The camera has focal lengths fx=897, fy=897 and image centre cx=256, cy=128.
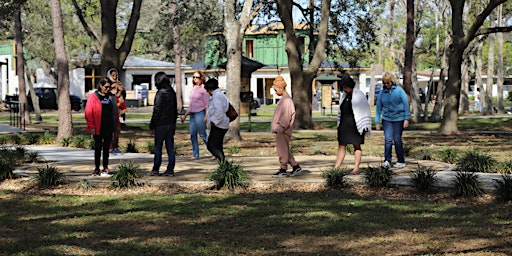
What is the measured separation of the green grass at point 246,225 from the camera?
8.45 m

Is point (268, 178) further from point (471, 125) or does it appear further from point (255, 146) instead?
point (471, 125)

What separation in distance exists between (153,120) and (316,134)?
551 inches

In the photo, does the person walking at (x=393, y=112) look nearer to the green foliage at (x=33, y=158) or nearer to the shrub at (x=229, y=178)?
the shrub at (x=229, y=178)

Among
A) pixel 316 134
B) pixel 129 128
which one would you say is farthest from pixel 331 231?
pixel 129 128

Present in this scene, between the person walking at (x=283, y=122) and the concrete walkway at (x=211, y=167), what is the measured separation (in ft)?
1.00

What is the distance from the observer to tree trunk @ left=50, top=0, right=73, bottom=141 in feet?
73.3

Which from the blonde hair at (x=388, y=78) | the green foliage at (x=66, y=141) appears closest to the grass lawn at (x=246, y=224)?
the blonde hair at (x=388, y=78)

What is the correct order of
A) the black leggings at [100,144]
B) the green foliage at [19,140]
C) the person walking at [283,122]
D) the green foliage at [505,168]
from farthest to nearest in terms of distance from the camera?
the green foliage at [19,140] < the green foliage at [505,168] < the black leggings at [100,144] < the person walking at [283,122]

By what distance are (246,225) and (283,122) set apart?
3911 mm

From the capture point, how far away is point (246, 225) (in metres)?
9.79

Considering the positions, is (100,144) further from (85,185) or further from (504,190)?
(504,190)

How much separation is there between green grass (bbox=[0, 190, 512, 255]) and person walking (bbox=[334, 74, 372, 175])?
1.74 metres

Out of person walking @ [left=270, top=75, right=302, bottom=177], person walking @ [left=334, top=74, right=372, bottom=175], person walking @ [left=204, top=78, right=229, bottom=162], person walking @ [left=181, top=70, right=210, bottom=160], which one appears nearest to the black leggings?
person walking @ [left=204, top=78, right=229, bottom=162]

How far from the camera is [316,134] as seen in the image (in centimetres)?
2744
